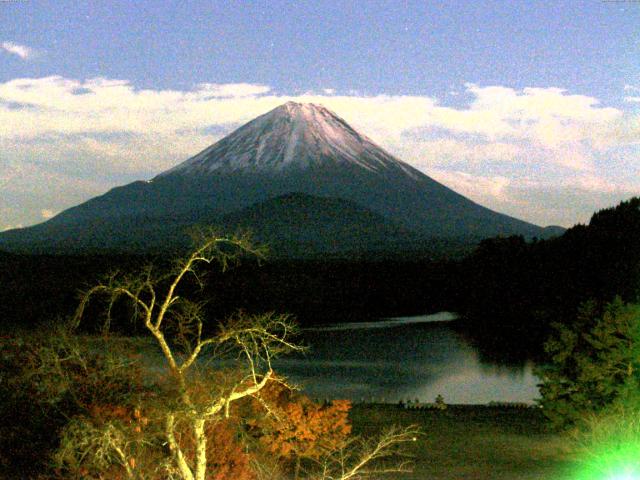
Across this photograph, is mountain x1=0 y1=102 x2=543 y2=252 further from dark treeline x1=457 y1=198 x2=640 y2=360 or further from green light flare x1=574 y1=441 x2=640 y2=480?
green light flare x1=574 y1=441 x2=640 y2=480

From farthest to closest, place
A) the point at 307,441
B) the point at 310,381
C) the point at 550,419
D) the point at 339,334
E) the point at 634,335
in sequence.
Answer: the point at 339,334 → the point at 310,381 → the point at 550,419 → the point at 634,335 → the point at 307,441

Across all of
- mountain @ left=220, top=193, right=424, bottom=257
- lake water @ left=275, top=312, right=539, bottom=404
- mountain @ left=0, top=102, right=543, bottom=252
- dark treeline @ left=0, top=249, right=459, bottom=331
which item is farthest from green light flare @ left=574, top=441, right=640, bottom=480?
mountain @ left=0, top=102, right=543, bottom=252

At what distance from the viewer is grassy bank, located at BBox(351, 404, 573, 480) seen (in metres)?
12.6

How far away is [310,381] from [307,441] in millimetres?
14588

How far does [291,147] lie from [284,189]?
9.80 metres

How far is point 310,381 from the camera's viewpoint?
26.9 m

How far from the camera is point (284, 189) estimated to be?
558 ft

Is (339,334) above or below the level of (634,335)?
below

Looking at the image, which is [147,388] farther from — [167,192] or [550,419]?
[167,192]

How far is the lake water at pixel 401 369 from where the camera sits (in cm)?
2578

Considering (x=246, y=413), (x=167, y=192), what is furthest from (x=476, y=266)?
(x=167, y=192)

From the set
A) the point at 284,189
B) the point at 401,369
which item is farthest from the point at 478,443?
the point at 284,189

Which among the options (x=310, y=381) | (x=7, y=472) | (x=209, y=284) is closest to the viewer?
(x=7, y=472)

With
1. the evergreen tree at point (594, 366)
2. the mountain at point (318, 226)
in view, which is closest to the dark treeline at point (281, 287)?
the evergreen tree at point (594, 366)
